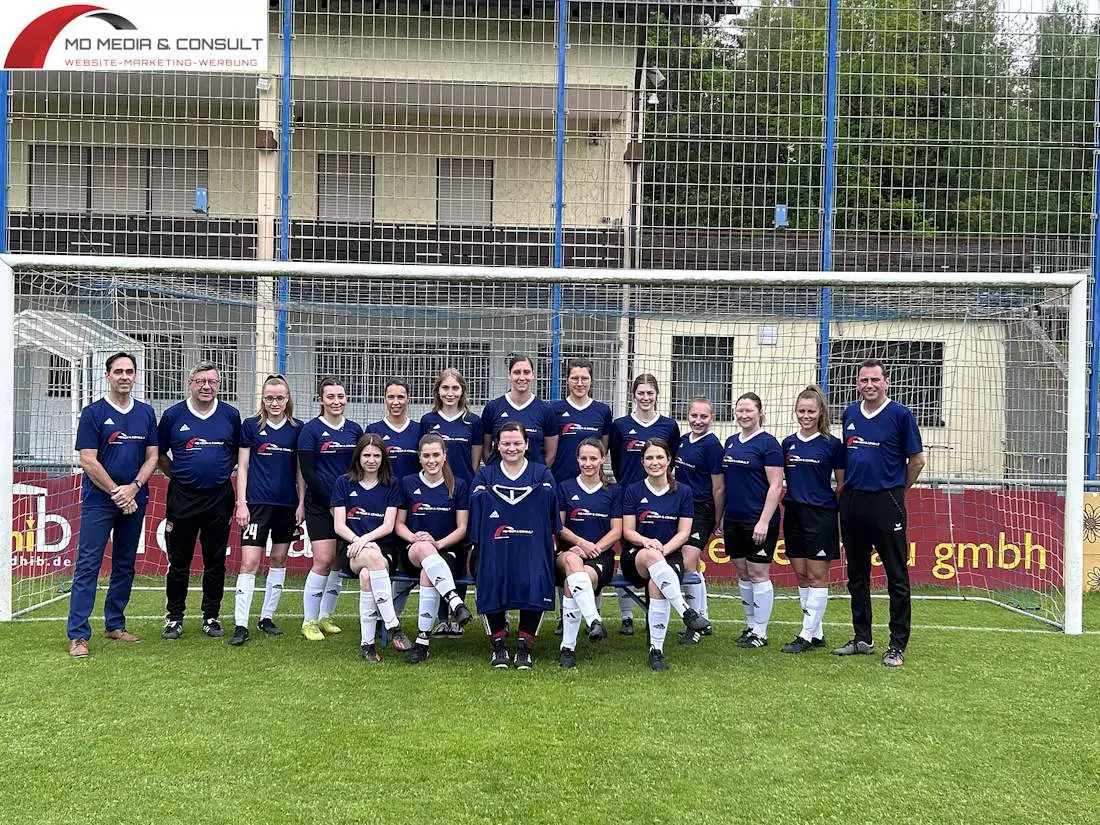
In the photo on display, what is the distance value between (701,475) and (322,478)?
239cm

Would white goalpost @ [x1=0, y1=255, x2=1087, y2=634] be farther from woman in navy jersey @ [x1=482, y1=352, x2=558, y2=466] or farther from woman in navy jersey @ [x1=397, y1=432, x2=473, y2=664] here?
woman in navy jersey @ [x1=397, y1=432, x2=473, y2=664]

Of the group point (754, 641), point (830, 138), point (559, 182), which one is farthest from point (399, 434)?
point (830, 138)

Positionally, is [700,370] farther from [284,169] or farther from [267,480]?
[284,169]

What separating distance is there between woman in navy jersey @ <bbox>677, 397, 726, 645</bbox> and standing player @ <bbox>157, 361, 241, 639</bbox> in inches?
112

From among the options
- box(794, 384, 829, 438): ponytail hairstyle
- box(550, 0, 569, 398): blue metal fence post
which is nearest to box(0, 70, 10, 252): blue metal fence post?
box(550, 0, 569, 398): blue metal fence post

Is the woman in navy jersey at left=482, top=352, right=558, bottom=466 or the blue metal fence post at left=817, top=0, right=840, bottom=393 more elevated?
the blue metal fence post at left=817, top=0, right=840, bottom=393

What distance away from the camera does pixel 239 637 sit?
243 inches

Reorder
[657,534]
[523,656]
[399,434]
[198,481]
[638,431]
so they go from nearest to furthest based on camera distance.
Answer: [523,656] < [657,534] < [198,481] < [399,434] < [638,431]

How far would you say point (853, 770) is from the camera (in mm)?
3975

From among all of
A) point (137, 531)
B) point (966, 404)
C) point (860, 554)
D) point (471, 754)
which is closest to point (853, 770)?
point (471, 754)

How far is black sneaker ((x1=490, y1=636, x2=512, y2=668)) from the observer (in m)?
5.60

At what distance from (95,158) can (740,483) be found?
7116 mm

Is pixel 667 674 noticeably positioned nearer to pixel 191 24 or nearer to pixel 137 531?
pixel 137 531

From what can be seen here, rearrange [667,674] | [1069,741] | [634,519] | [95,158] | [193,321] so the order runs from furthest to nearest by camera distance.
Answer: [95,158] → [193,321] → [634,519] → [667,674] → [1069,741]
